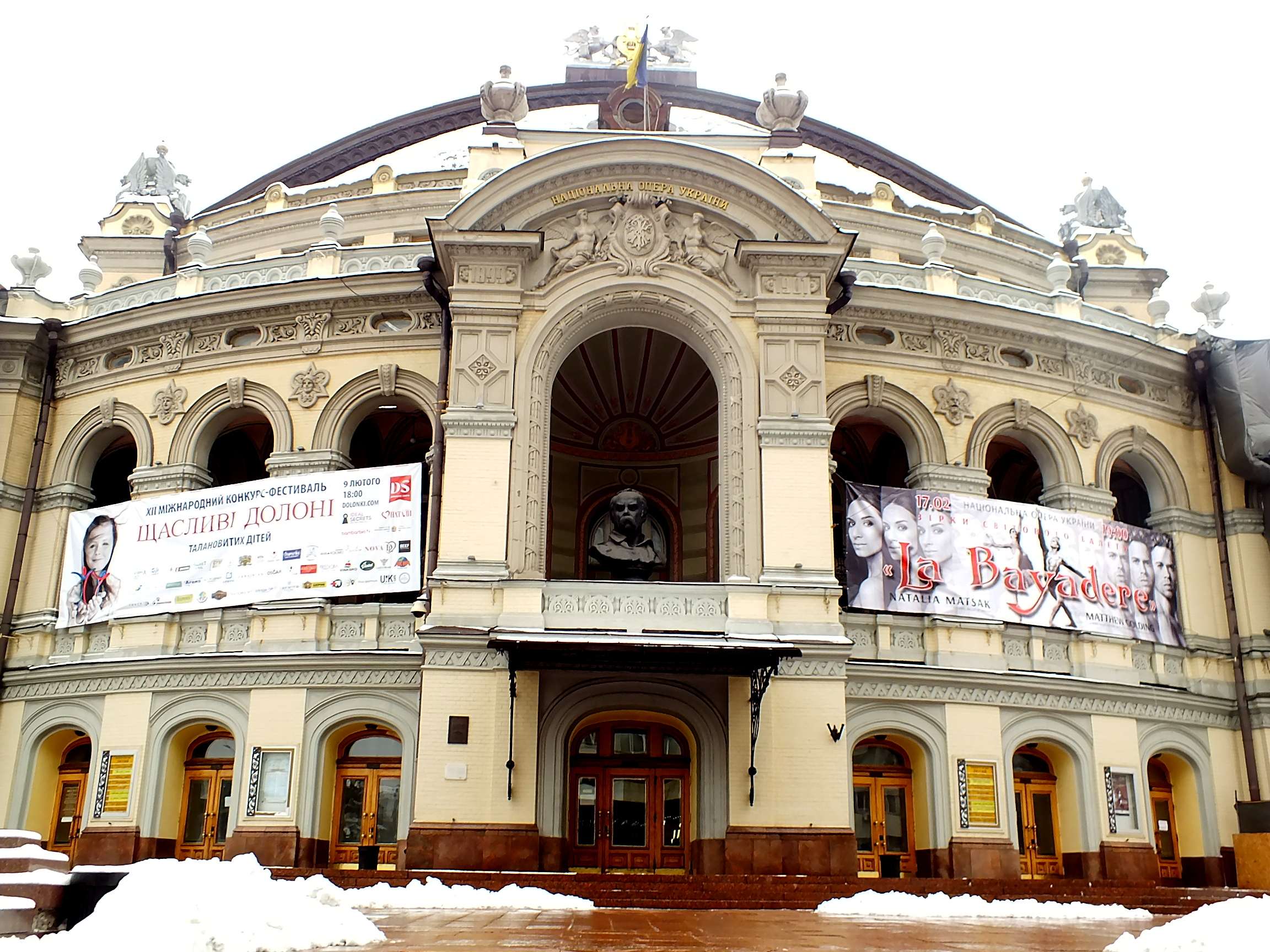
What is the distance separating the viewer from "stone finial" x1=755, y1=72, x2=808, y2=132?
27906mm

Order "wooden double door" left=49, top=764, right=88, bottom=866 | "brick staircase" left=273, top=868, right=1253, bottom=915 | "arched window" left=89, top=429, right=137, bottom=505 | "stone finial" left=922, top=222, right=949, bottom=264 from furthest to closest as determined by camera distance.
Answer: "arched window" left=89, top=429, right=137, bottom=505, "stone finial" left=922, top=222, right=949, bottom=264, "wooden double door" left=49, top=764, right=88, bottom=866, "brick staircase" left=273, top=868, right=1253, bottom=915

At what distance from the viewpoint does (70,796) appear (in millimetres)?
26219

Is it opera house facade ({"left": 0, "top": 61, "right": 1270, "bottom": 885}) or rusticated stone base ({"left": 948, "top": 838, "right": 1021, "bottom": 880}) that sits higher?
opera house facade ({"left": 0, "top": 61, "right": 1270, "bottom": 885})

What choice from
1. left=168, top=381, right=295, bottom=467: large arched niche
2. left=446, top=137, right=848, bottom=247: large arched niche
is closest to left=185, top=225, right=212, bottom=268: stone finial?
left=168, top=381, right=295, bottom=467: large arched niche

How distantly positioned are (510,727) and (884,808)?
28.0 feet

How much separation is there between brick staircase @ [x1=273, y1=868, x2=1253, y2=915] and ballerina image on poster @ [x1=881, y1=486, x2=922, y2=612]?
6650mm

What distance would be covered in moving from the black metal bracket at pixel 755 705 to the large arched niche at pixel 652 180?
915cm

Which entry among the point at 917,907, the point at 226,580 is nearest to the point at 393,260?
the point at 226,580

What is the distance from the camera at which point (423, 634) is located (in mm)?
22047

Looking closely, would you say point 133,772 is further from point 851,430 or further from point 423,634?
point 851,430

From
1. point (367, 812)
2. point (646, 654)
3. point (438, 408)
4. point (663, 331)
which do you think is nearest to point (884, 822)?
point (646, 654)

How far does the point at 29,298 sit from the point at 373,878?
1836cm

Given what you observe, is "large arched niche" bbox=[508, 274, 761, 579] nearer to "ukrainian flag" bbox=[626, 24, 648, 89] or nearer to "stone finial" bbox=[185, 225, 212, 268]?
"ukrainian flag" bbox=[626, 24, 648, 89]

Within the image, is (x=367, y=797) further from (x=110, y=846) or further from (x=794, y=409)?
(x=794, y=409)
